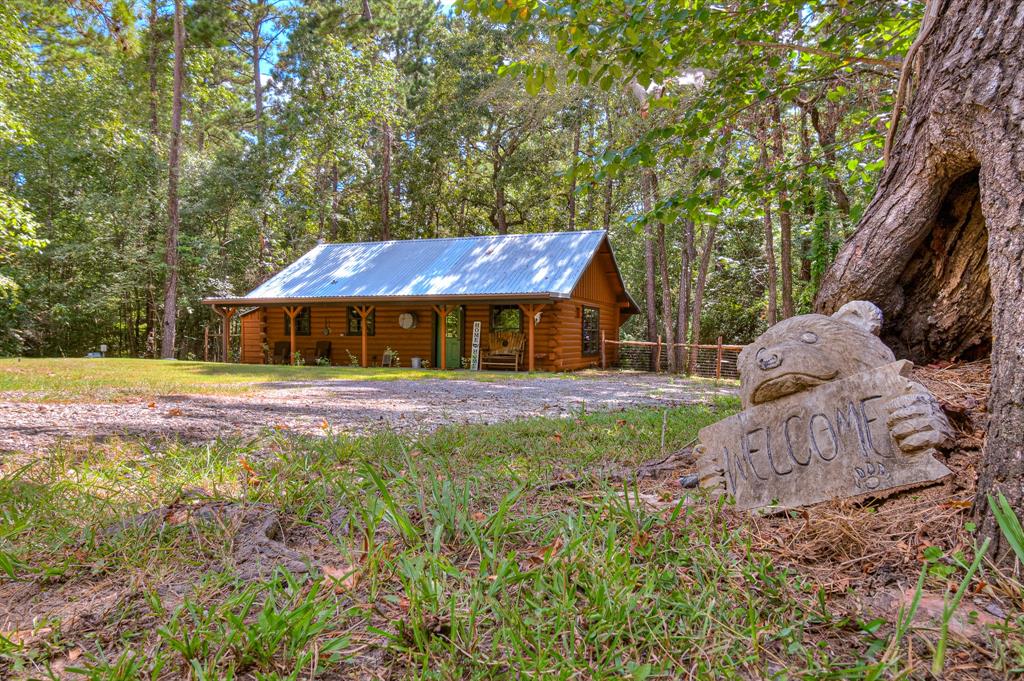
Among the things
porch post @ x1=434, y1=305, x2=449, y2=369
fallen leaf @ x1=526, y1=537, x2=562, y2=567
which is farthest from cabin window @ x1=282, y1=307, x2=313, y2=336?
fallen leaf @ x1=526, y1=537, x2=562, y2=567

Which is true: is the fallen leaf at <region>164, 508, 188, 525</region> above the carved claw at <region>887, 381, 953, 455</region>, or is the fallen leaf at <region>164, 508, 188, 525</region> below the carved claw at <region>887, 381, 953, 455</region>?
below

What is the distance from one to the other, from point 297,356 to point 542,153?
1336 centimetres

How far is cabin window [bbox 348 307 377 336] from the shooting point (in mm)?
17516

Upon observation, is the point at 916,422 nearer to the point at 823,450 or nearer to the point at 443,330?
the point at 823,450

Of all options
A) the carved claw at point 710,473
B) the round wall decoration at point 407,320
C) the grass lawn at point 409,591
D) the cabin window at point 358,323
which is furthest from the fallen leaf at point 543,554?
the cabin window at point 358,323

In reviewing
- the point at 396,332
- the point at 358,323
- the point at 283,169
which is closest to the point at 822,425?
the point at 396,332

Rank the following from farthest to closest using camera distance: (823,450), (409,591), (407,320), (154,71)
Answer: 1. (154,71)
2. (407,320)
3. (823,450)
4. (409,591)

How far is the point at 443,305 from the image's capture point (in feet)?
50.9

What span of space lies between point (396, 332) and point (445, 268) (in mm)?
2550

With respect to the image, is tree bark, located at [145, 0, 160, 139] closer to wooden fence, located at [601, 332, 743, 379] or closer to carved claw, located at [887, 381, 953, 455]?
wooden fence, located at [601, 332, 743, 379]

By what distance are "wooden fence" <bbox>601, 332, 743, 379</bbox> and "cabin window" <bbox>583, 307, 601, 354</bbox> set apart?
0.26m

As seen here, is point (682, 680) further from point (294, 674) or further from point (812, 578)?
point (294, 674)

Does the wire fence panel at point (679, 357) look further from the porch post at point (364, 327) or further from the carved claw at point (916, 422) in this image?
the carved claw at point (916, 422)

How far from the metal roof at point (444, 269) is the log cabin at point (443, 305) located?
38mm
